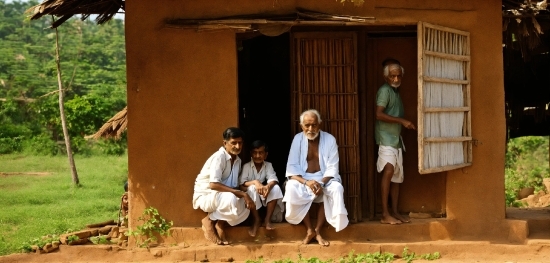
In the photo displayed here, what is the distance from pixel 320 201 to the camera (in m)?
8.24

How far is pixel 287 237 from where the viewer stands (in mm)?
8305

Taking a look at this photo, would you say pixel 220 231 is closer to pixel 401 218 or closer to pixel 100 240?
pixel 100 240

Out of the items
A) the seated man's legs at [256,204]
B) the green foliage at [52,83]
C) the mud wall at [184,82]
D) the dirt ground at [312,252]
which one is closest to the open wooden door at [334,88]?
the mud wall at [184,82]

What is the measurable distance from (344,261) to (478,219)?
1.55 metres

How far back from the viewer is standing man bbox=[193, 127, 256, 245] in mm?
8047

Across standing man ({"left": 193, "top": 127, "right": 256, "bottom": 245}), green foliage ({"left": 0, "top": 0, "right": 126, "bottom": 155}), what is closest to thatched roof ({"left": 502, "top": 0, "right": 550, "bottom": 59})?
standing man ({"left": 193, "top": 127, "right": 256, "bottom": 245})

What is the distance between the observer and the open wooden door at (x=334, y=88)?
8.74m

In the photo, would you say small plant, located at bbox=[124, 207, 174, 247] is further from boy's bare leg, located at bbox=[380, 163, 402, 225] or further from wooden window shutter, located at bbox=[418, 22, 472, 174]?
wooden window shutter, located at bbox=[418, 22, 472, 174]

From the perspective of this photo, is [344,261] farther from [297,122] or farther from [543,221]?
[543,221]

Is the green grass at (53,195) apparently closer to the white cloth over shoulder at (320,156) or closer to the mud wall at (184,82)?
the mud wall at (184,82)

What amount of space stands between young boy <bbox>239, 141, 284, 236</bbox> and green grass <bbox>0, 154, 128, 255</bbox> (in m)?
2.61

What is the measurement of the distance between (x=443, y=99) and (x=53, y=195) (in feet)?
24.0

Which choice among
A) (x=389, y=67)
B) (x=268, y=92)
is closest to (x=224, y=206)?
(x=389, y=67)

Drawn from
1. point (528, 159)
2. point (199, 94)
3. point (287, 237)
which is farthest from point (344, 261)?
point (528, 159)
